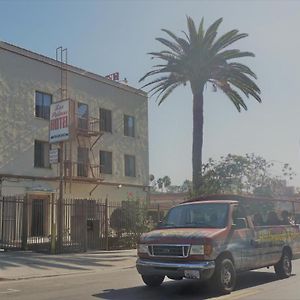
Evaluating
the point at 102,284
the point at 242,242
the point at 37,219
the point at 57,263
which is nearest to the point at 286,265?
the point at 242,242

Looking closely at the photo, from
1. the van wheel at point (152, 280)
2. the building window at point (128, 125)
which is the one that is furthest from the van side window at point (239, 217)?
the building window at point (128, 125)

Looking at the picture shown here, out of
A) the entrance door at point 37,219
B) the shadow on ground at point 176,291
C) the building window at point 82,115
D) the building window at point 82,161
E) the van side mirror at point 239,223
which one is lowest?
the shadow on ground at point 176,291

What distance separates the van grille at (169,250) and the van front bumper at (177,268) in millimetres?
181

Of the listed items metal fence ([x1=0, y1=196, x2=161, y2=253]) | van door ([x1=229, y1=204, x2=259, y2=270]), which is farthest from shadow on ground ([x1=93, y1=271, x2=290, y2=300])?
metal fence ([x1=0, y1=196, x2=161, y2=253])

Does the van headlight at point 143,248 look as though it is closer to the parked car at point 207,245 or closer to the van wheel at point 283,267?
the parked car at point 207,245

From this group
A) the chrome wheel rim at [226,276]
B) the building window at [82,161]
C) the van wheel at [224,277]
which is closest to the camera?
the van wheel at [224,277]

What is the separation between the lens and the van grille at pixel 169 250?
35.8 feet

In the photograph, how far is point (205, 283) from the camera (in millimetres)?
12164

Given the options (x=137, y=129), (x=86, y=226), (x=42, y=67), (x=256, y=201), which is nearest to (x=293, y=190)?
(x=137, y=129)

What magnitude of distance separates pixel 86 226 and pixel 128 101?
17.7 metres

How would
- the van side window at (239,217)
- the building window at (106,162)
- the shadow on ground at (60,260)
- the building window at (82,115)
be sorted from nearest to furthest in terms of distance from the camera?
the van side window at (239,217), the shadow on ground at (60,260), the building window at (82,115), the building window at (106,162)

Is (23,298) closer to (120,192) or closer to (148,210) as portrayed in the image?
(148,210)

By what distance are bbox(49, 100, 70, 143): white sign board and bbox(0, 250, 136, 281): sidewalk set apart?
5.16 m

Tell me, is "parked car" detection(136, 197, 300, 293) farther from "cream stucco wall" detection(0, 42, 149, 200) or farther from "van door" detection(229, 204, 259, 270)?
"cream stucco wall" detection(0, 42, 149, 200)
